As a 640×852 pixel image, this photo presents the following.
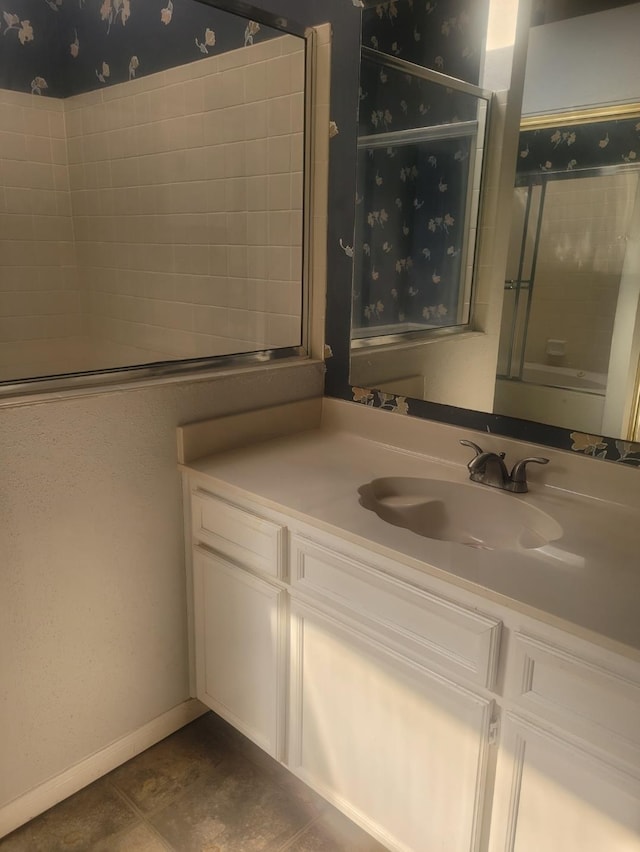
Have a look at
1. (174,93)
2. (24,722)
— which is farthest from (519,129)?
(24,722)

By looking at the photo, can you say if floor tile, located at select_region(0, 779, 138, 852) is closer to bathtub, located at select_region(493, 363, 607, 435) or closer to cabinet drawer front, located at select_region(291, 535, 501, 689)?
cabinet drawer front, located at select_region(291, 535, 501, 689)

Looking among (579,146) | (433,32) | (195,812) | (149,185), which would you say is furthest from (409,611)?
(149,185)

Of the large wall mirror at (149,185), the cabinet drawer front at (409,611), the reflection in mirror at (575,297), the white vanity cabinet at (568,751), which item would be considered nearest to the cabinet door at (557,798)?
the white vanity cabinet at (568,751)

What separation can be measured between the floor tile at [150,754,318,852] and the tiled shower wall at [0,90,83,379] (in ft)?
5.70

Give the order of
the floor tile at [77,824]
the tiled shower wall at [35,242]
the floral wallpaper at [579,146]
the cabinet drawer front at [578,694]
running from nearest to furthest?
the cabinet drawer front at [578,694] → the floral wallpaper at [579,146] → the floor tile at [77,824] → the tiled shower wall at [35,242]

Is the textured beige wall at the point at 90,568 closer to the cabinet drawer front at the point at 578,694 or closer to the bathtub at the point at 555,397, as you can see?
the bathtub at the point at 555,397

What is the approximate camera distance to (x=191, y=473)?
1.67 m

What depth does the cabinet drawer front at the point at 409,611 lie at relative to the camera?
1120 millimetres

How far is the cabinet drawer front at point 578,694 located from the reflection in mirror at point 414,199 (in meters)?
0.92

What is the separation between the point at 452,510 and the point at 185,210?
4.98 feet

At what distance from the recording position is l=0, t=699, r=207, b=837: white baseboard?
1559 millimetres

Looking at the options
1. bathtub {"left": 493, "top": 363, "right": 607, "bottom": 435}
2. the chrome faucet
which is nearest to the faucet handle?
the chrome faucet

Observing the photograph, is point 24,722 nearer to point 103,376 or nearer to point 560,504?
point 103,376

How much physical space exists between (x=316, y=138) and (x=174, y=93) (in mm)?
695
